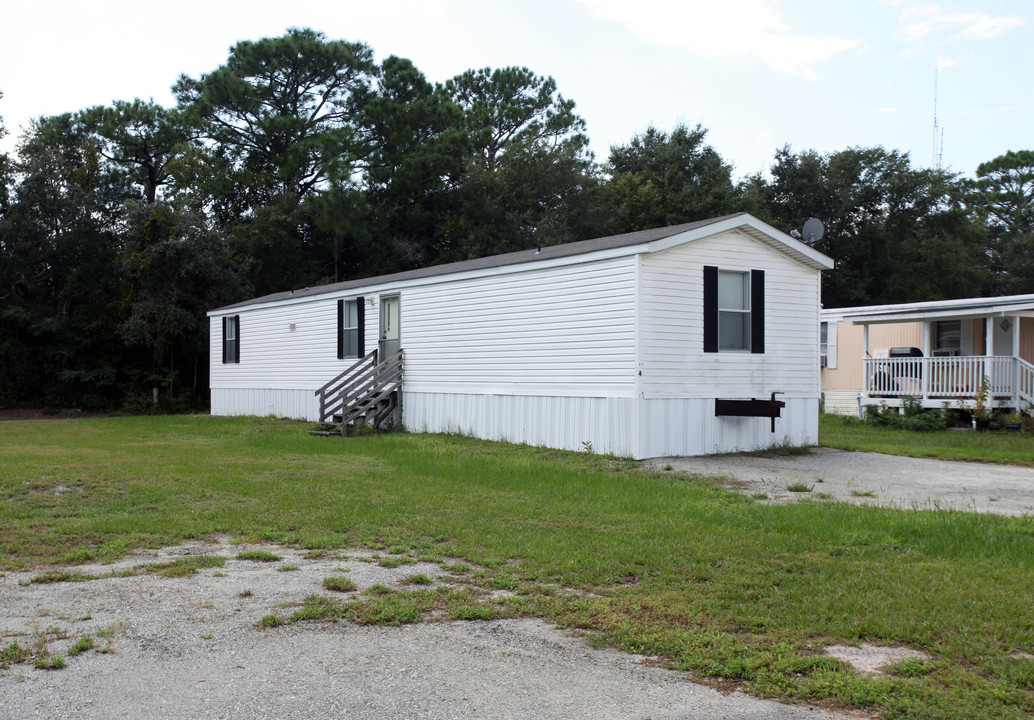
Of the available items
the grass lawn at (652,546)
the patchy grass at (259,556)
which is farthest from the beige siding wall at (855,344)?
the patchy grass at (259,556)

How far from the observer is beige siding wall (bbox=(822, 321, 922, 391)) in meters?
22.3

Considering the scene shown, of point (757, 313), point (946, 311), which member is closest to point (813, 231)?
point (946, 311)

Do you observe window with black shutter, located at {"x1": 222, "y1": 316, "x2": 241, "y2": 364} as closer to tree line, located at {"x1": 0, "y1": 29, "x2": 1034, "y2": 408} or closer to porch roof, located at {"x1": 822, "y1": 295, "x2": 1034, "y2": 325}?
tree line, located at {"x1": 0, "y1": 29, "x2": 1034, "y2": 408}

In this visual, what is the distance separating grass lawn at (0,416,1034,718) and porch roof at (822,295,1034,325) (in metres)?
11.3

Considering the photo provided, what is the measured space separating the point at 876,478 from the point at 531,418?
5596 millimetres

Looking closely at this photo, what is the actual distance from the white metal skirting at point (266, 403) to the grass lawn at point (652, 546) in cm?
790

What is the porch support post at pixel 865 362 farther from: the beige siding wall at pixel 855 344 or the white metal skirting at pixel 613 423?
the white metal skirting at pixel 613 423

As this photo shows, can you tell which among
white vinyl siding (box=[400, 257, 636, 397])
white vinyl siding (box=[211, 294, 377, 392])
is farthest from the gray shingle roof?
white vinyl siding (box=[211, 294, 377, 392])

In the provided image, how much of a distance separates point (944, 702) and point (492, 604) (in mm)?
2404

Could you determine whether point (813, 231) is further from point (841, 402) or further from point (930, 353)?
point (841, 402)

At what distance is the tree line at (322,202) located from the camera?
26.8 meters

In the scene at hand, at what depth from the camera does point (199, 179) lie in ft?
100

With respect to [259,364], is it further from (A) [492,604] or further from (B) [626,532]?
(A) [492,604]

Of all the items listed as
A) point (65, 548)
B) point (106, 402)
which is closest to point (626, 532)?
point (65, 548)
